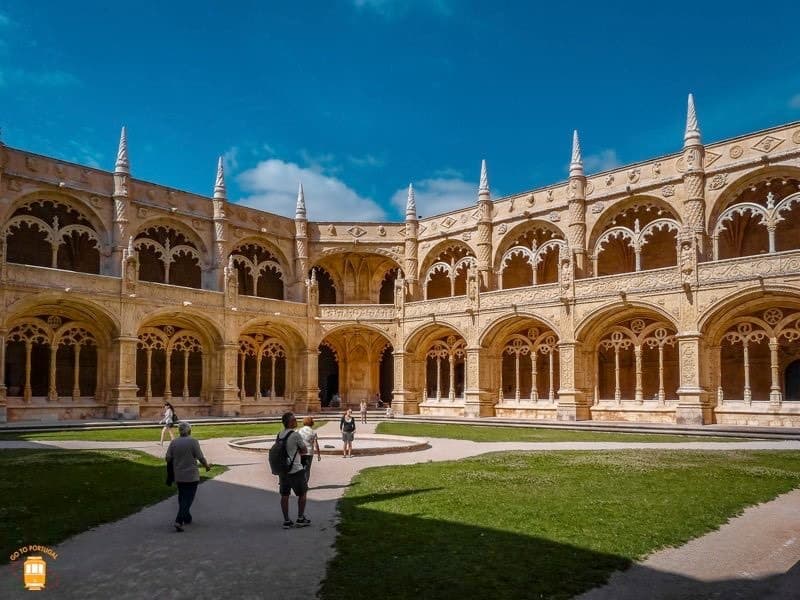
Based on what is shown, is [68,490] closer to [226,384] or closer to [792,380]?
[226,384]

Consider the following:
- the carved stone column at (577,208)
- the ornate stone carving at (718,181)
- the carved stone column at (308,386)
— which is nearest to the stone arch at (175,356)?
the carved stone column at (308,386)

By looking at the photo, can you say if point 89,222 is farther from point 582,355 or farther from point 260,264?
point 582,355

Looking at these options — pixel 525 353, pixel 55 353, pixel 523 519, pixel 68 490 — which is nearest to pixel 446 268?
pixel 525 353

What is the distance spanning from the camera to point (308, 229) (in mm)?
39062

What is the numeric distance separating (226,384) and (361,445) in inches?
652

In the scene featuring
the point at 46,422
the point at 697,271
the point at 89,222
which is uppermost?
the point at 89,222

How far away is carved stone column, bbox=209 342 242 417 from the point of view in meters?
33.6

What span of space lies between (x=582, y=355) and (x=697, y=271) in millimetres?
6167

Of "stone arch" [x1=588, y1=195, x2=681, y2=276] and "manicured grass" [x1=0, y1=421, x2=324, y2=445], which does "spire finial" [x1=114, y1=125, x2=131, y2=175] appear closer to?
"manicured grass" [x1=0, y1=421, x2=324, y2=445]

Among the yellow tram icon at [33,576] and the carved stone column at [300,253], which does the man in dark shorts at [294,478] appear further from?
the carved stone column at [300,253]

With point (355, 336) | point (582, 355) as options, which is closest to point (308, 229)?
point (355, 336)

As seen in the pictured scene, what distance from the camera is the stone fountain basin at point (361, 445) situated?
17031 millimetres

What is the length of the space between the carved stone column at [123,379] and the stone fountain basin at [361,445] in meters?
11.6

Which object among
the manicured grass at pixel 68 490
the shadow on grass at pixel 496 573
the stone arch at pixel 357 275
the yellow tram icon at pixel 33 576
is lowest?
the manicured grass at pixel 68 490
